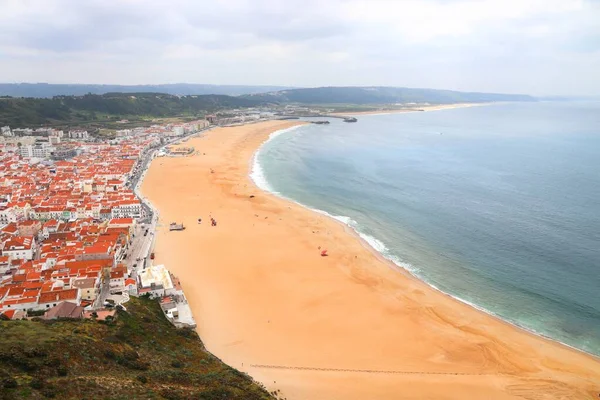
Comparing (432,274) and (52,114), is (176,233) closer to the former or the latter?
(432,274)

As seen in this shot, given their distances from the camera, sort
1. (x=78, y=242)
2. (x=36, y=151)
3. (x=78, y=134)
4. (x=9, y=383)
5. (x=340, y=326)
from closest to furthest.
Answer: (x=9, y=383) < (x=340, y=326) < (x=78, y=242) < (x=36, y=151) < (x=78, y=134)

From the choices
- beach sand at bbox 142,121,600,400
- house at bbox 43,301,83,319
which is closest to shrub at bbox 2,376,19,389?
house at bbox 43,301,83,319

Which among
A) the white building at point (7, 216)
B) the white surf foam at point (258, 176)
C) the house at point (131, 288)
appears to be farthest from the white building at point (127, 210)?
the white surf foam at point (258, 176)

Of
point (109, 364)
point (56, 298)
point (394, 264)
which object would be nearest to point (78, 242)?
point (56, 298)

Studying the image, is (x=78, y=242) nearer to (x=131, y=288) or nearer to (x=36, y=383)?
(x=131, y=288)

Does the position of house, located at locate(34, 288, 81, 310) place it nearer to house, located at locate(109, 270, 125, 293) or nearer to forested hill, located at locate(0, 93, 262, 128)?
house, located at locate(109, 270, 125, 293)
